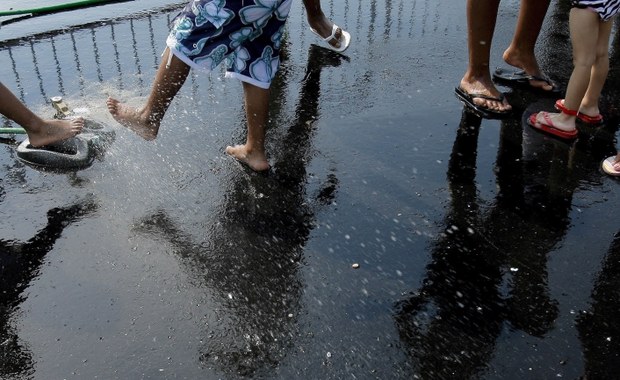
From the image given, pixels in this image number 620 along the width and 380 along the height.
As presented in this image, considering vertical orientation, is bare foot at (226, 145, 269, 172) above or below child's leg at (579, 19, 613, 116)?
below

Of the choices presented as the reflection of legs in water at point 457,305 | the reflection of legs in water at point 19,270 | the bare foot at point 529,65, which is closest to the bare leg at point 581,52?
the bare foot at point 529,65

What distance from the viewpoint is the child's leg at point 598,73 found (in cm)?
375

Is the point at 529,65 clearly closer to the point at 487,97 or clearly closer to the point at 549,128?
the point at 487,97

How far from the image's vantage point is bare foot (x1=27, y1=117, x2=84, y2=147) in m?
3.57

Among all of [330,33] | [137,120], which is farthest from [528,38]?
[137,120]

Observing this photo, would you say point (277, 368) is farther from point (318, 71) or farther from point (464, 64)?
point (464, 64)

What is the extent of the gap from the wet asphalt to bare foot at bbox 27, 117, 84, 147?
0.16m

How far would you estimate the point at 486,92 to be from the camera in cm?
421

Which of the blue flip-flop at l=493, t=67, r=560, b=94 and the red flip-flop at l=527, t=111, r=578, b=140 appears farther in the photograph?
the blue flip-flop at l=493, t=67, r=560, b=94

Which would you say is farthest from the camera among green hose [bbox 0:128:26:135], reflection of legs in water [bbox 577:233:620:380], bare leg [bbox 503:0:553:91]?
bare leg [bbox 503:0:553:91]

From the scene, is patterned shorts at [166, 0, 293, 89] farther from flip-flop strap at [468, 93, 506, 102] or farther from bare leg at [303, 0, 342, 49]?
bare leg at [303, 0, 342, 49]

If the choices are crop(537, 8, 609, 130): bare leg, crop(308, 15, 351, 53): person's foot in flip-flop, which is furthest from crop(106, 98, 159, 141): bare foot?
crop(537, 8, 609, 130): bare leg

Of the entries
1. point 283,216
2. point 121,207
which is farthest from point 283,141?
point 121,207

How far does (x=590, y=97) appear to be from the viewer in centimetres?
402
